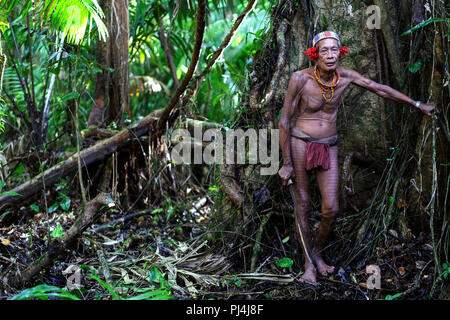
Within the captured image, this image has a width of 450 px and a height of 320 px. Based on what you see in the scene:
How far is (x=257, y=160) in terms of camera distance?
4598mm

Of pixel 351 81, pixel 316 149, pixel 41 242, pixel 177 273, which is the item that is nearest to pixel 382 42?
pixel 351 81

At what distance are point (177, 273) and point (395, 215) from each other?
1.82m

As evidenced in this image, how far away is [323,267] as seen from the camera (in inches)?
154

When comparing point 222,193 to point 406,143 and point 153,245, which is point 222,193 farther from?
point 406,143

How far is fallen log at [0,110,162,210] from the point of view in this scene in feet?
16.8

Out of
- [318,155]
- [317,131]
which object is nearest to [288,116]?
[317,131]

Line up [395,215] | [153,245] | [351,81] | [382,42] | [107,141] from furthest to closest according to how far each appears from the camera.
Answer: [107,141] → [153,245] → [382,42] → [395,215] → [351,81]

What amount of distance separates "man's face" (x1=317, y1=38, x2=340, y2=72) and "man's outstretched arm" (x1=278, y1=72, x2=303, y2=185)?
0.21 metres

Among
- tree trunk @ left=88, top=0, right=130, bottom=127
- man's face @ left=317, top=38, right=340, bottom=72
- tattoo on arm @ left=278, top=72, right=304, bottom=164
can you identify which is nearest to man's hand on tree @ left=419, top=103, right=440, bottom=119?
man's face @ left=317, top=38, right=340, bottom=72

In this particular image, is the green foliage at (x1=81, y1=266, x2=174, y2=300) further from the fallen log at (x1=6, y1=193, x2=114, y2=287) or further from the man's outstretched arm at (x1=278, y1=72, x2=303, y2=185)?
the man's outstretched arm at (x1=278, y1=72, x2=303, y2=185)

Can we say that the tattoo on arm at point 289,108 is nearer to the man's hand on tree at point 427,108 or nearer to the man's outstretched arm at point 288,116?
the man's outstretched arm at point 288,116

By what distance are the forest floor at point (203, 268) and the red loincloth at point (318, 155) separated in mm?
774

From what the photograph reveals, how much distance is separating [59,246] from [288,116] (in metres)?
1.97

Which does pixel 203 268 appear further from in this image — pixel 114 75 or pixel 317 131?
pixel 114 75
